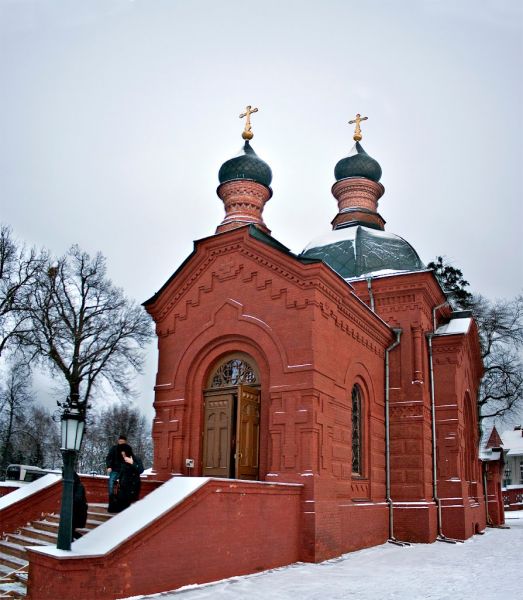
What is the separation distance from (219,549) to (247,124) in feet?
43.3

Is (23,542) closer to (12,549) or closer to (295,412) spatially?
(12,549)

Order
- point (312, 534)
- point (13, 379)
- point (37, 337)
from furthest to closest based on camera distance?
point (13, 379)
point (37, 337)
point (312, 534)

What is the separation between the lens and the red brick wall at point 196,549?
714 centimetres

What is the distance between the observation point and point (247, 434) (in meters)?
11.4

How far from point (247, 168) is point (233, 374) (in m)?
7.88

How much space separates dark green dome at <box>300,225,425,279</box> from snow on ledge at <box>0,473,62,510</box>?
8.63 m

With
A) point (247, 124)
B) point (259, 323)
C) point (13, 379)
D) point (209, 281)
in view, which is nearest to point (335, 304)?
point (259, 323)

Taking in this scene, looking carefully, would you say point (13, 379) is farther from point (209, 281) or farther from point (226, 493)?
point (226, 493)

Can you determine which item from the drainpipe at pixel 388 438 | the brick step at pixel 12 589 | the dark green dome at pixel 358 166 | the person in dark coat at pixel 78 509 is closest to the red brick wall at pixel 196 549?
the brick step at pixel 12 589

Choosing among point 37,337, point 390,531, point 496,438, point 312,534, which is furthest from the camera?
point 496,438

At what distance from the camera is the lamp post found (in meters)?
7.62

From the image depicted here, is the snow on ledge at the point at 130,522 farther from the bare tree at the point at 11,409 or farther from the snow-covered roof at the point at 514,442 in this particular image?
the snow-covered roof at the point at 514,442

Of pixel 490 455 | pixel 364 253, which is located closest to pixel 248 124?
pixel 364 253

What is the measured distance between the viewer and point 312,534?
404 inches
